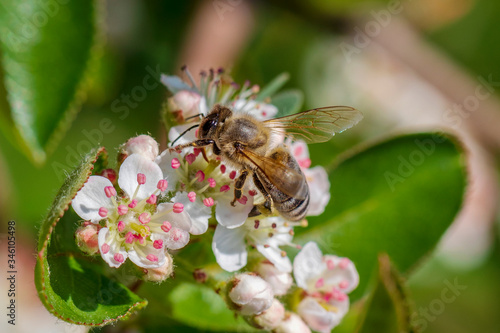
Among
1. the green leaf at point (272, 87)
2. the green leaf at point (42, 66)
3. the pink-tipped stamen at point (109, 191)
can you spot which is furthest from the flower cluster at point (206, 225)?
the green leaf at point (42, 66)

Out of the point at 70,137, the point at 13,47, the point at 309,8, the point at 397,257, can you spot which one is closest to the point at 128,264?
the point at 13,47

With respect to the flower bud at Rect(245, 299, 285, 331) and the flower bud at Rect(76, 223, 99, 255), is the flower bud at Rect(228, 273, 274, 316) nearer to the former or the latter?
the flower bud at Rect(245, 299, 285, 331)

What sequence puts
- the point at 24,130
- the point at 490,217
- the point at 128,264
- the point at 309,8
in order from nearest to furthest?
1. the point at 128,264
2. the point at 24,130
3. the point at 309,8
4. the point at 490,217

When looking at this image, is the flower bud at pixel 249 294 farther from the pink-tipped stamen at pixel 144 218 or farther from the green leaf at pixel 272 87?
the green leaf at pixel 272 87

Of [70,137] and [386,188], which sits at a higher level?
[386,188]

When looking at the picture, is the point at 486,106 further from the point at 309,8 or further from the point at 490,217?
the point at 309,8

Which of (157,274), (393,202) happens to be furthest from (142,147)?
(393,202)

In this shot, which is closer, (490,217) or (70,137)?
(70,137)
